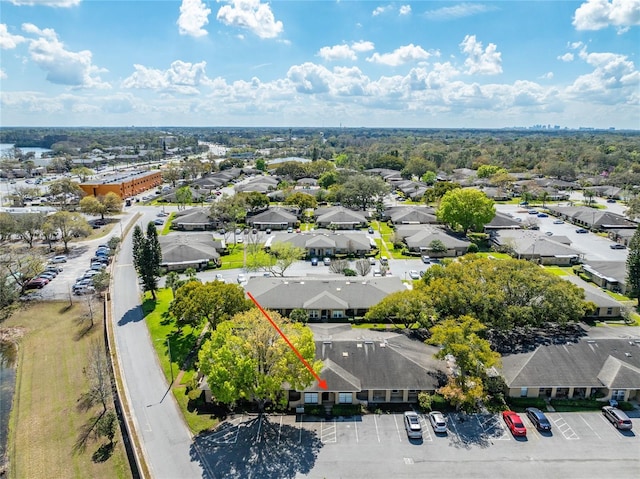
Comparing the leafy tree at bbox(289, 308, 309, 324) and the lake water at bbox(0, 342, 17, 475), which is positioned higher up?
the leafy tree at bbox(289, 308, 309, 324)

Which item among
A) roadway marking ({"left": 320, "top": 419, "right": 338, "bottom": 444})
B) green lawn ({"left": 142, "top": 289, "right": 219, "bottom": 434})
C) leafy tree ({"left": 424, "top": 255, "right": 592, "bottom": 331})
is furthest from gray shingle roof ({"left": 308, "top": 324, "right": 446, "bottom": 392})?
green lawn ({"left": 142, "top": 289, "right": 219, "bottom": 434})

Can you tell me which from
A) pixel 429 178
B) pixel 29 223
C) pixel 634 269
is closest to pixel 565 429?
pixel 634 269

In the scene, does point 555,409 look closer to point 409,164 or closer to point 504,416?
point 504,416

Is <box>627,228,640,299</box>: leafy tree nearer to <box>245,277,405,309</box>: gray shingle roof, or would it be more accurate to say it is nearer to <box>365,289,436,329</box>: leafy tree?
<box>245,277,405,309</box>: gray shingle roof

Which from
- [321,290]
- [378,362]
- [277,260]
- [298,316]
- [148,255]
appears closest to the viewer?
[378,362]

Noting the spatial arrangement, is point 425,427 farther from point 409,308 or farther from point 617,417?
point 617,417

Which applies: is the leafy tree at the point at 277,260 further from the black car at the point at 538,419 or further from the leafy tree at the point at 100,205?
the leafy tree at the point at 100,205

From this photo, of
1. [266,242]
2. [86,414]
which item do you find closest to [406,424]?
[86,414]
